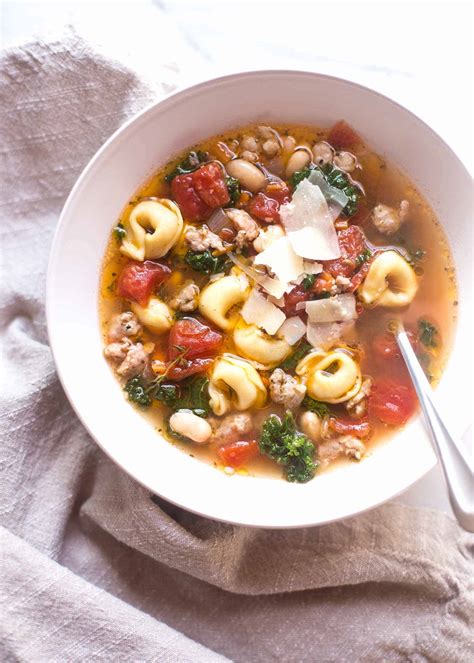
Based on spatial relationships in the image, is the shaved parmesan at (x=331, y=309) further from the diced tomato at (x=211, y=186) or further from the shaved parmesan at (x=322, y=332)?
the diced tomato at (x=211, y=186)

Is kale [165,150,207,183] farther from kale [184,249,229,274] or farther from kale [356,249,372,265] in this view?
kale [356,249,372,265]

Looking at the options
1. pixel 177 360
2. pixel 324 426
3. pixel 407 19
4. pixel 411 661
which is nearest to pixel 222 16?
pixel 407 19

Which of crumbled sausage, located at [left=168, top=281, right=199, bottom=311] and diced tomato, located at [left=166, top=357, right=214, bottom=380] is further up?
crumbled sausage, located at [left=168, top=281, right=199, bottom=311]

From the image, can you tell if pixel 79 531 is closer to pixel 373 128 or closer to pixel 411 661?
pixel 411 661

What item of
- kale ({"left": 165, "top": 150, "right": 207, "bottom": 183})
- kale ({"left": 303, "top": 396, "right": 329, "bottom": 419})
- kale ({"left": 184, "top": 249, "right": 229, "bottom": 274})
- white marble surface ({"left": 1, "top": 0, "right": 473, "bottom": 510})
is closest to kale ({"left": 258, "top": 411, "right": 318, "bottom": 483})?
kale ({"left": 303, "top": 396, "right": 329, "bottom": 419})

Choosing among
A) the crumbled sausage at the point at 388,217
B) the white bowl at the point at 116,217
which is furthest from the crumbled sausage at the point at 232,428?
the crumbled sausage at the point at 388,217

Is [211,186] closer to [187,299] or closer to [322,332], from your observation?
[187,299]

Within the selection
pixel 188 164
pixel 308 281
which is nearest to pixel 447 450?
pixel 308 281
